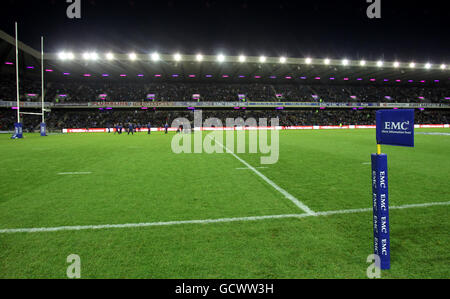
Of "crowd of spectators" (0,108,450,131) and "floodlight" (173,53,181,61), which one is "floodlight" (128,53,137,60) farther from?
"crowd of spectators" (0,108,450,131)

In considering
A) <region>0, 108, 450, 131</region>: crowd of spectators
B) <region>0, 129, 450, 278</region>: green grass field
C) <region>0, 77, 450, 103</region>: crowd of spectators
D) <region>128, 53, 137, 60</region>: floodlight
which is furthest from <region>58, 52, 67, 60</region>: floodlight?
<region>0, 129, 450, 278</region>: green grass field

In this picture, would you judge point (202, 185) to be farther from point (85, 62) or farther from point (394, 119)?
point (85, 62)

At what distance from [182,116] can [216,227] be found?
51560mm

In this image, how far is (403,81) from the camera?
56438 mm

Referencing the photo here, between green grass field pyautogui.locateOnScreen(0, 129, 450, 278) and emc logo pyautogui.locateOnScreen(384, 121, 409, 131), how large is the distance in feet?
5.09

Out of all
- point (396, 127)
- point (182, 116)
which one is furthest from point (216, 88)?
point (396, 127)

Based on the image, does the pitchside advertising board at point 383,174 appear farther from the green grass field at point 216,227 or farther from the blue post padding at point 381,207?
the green grass field at point 216,227

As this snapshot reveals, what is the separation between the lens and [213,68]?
147 ft

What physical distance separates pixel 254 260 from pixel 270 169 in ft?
20.3

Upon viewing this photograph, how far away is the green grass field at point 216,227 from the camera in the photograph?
9.64ft

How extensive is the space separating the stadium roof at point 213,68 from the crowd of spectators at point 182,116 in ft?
22.6

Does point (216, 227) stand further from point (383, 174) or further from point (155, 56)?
point (155, 56)

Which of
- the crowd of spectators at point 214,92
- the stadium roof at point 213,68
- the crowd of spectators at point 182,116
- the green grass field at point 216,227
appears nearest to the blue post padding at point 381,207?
the green grass field at point 216,227
